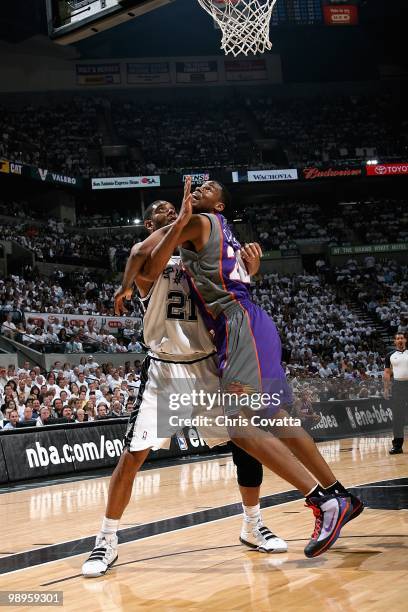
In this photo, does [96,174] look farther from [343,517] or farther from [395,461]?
[343,517]

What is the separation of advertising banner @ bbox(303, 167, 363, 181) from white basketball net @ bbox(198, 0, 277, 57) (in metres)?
23.7

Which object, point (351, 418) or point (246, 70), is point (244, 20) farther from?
point (246, 70)

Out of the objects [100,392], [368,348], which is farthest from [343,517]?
[368,348]

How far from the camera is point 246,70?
124ft

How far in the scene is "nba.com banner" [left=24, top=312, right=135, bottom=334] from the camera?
1880 cm

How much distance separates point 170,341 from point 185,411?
416 mm

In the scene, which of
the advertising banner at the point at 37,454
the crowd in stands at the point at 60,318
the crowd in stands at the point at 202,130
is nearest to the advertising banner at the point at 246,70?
the crowd in stands at the point at 202,130

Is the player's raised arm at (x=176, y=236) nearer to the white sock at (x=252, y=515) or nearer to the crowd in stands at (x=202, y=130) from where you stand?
the white sock at (x=252, y=515)

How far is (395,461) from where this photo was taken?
32.6ft

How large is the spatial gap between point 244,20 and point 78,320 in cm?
1170

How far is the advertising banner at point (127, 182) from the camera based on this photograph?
31953 mm

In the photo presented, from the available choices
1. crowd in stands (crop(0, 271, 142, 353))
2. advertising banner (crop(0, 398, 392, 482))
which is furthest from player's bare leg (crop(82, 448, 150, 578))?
crowd in stands (crop(0, 271, 142, 353))

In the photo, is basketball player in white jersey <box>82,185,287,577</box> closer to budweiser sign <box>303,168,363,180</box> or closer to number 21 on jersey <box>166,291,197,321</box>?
number 21 on jersey <box>166,291,197,321</box>

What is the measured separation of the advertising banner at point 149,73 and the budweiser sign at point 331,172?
29.4 feet
